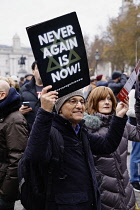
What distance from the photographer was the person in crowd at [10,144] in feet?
9.89

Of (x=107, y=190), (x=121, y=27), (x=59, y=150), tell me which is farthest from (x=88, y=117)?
(x=121, y=27)

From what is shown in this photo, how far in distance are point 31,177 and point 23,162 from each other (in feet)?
0.34

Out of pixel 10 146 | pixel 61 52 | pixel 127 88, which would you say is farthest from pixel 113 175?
pixel 61 52

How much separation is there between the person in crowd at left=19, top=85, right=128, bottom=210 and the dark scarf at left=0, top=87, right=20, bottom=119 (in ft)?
3.38

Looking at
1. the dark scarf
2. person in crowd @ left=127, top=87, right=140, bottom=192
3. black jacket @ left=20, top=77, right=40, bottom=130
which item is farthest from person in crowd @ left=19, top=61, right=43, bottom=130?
person in crowd @ left=127, top=87, right=140, bottom=192

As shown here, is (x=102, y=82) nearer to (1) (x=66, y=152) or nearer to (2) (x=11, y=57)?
(1) (x=66, y=152)

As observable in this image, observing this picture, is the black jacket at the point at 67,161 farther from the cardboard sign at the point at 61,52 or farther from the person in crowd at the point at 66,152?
the cardboard sign at the point at 61,52

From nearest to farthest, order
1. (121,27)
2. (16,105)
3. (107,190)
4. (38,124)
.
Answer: (38,124), (107,190), (16,105), (121,27)

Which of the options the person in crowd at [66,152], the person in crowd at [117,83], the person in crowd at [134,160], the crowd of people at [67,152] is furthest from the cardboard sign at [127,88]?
the person in crowd at [117,83]

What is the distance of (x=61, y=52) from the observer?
77.9 inches

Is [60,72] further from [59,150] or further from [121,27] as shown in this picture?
[121,27]

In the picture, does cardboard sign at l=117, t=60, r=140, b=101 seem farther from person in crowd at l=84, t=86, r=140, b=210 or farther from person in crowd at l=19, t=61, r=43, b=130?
person in crowd at l=19, t=61, r=43, b=130

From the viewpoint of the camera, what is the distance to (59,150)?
203 cm

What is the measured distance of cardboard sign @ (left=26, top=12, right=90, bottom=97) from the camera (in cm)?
191
